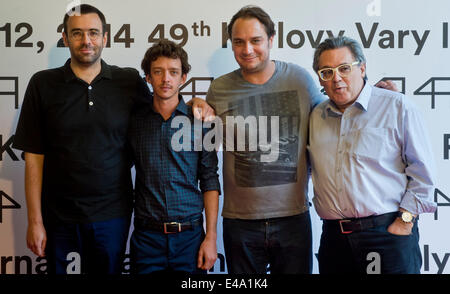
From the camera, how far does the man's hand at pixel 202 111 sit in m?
1.92

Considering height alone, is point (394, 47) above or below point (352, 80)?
→ above

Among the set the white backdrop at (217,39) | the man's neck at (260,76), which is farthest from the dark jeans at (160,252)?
the white backdrop at (217,39)

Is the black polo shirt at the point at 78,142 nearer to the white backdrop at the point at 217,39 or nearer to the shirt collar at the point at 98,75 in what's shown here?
the shirt collar at the point at 98,75

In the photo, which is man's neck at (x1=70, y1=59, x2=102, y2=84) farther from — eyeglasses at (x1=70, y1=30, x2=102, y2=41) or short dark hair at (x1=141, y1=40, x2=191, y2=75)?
short dark hair at (x1=141, y1=40, x2=191, y2=75)

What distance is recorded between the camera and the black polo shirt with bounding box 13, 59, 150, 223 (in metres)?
1.87

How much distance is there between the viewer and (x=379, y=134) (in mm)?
1764

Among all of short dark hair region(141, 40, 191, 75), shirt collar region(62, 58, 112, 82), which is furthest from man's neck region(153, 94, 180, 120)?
shirt collar region(62, 58, 112, 82)

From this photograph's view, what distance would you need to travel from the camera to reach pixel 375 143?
176cm

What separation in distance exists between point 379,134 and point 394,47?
1.07 m

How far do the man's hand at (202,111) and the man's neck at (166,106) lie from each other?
106mm

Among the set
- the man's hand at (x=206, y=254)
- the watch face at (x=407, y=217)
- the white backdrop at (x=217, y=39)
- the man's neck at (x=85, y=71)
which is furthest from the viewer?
the white backdrop at (x=217, y=39)

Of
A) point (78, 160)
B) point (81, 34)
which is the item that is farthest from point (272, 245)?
point (81, 34)
